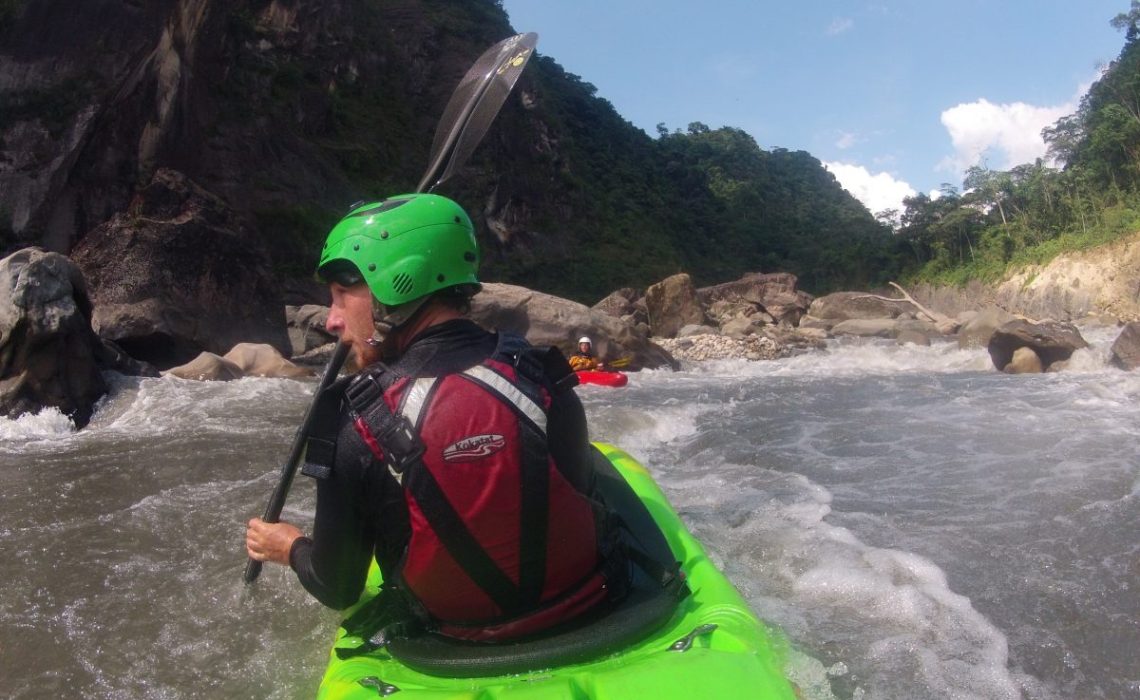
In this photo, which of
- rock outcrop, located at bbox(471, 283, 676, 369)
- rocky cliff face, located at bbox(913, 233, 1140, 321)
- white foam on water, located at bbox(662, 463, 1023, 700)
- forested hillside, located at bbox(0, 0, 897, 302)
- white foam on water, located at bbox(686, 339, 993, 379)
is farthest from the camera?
rocky cliff face, located at bbox(913, 233, 1140, 321)

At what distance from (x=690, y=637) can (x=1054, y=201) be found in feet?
113

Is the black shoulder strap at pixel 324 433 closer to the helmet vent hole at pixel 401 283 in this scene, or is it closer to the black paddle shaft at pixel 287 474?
the helmet vent hole at pixel 401 283

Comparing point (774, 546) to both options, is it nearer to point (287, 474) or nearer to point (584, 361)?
point (287, 474)

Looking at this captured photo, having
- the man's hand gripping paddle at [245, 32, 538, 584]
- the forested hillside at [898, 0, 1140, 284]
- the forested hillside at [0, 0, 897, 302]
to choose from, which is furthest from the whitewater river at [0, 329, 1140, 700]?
the forested hillside at [898, 0, 1140, 284]

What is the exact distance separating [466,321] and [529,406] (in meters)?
0.23

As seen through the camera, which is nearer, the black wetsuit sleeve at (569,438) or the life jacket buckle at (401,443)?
the life jacket buckle at (401,443)

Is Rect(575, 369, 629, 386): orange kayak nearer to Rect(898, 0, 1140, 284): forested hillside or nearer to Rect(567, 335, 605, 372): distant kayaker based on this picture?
Rect(567, 335, 605, 372): distant kayaker

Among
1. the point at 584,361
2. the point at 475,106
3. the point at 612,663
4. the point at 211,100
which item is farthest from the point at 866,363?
the point at 211,100

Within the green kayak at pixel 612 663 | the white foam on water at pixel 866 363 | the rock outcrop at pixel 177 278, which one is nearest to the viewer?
the green kayak at pixel 612 663

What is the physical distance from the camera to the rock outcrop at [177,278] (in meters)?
11.8

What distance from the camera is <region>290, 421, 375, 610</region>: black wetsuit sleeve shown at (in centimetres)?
149

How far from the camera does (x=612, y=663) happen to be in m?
1.60

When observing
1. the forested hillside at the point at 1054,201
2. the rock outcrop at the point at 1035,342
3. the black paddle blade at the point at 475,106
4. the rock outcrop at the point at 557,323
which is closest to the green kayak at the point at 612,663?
the black paddle blade at the point at 475,106

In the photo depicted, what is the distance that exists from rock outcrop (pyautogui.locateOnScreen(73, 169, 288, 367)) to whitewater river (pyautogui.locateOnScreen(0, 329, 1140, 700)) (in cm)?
482
